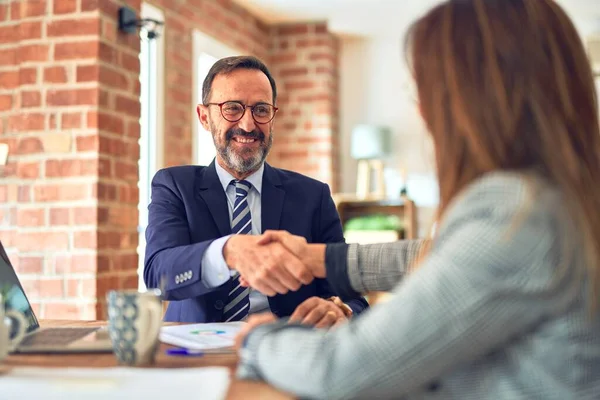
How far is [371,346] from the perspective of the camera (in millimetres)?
795

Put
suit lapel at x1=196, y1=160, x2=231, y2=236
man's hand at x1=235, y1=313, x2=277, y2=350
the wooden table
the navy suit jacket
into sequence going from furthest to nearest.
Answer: suit lapel at x1=196, y1=160, x2=231, y2=236, the navy suit jacket, the wooden table, man's hand at x1=235, y1=313, x2=277, y2=350

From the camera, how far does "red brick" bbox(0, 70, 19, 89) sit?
3123 mm

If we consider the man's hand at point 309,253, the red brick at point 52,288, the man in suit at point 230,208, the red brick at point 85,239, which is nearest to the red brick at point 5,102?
the red brick at point 85,239

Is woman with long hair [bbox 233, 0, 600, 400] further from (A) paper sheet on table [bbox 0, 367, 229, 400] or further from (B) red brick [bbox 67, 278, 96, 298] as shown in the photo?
(B) red brick [bbox 67, 278, 96, 298]

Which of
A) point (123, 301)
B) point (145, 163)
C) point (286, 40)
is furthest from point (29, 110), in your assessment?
point (286, 40)

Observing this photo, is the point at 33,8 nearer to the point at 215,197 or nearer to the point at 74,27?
the point at 74,27

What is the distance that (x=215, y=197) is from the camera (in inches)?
81.8

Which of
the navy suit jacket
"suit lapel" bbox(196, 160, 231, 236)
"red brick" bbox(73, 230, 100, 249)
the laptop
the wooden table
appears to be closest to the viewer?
the wooden table

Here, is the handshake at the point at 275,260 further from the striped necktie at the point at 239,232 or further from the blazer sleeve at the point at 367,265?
the striped necktie at the point at 239,232

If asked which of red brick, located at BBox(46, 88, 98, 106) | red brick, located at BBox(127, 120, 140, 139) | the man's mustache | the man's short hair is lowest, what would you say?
the man's mustache

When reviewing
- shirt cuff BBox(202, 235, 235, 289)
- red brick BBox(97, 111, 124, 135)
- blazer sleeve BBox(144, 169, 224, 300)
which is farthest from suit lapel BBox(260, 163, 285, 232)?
red brick BBox(97, 111, 124, 135)

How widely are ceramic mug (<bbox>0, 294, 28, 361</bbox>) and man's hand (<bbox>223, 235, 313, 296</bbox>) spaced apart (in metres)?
0.45

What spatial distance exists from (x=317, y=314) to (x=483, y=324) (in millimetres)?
654

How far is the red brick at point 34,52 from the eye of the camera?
3025mm
